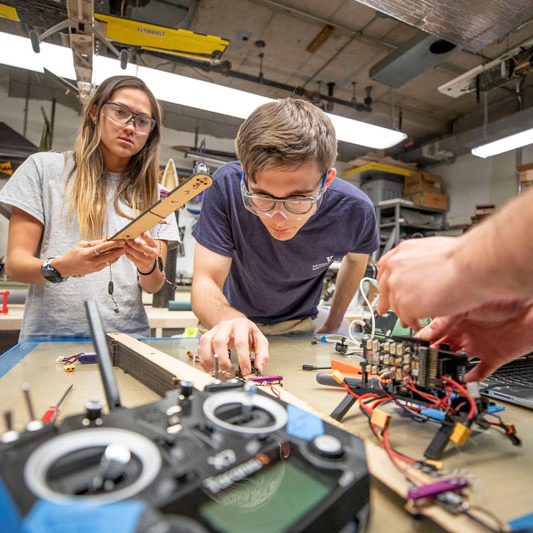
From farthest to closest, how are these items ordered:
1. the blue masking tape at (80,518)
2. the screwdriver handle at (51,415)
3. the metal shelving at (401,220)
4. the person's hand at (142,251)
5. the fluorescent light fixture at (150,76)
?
the metal shelving at (401,220), the fluorescent light fixture at (150,76), the person's hand at (142,251), the screwdriver handle at (51,415), the blue masking tape at (80,518)

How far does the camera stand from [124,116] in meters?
1.52

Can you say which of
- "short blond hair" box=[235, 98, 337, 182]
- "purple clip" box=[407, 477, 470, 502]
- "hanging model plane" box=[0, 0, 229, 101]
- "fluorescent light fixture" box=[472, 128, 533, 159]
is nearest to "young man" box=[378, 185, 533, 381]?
"purple clip" box=[407, 477, 470, 502]

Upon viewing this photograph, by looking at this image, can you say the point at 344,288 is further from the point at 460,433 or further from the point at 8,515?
the point at 8,515

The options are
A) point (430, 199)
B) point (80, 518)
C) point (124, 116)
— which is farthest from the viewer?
point (430, 199)

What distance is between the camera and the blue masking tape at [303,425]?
452mm

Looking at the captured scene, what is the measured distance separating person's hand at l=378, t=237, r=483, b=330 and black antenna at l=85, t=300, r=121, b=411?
47cm

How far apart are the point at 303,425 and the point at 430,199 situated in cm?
701

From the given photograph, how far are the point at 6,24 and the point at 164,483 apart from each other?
179 inches

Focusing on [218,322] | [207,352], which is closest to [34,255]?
[218,322]

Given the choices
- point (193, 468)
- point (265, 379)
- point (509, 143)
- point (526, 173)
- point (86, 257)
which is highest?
point (509, 143)

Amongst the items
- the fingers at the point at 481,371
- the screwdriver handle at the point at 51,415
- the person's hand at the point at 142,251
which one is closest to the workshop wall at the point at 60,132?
the person's hand at the point at 142,251

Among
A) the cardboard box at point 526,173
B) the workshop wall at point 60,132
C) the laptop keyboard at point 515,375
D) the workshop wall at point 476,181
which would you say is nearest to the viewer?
the laptop keyboard at point 515,375

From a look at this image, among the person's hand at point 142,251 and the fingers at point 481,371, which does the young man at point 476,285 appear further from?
the person's hand at point 142,251

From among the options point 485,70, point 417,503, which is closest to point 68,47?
point 417,503
